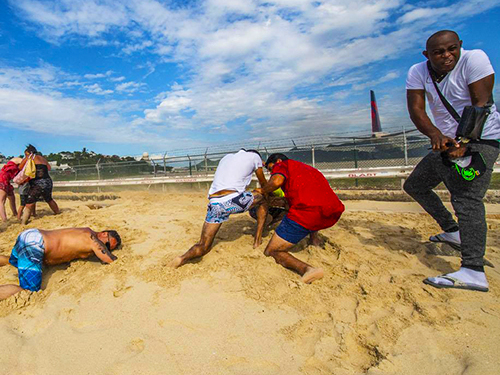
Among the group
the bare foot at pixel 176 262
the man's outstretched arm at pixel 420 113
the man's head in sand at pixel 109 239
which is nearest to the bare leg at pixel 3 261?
the man's head in sand at pixel 109 239

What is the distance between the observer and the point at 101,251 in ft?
12.0

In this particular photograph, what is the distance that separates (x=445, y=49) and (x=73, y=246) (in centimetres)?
421

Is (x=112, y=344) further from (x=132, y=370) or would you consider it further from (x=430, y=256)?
(x=430, y=256)

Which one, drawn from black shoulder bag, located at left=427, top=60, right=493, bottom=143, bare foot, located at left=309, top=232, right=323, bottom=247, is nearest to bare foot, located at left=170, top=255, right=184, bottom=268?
bare foot, located at left=309, top=232, right=323, bottom=247

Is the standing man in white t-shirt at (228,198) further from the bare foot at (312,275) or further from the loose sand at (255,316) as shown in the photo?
the bare foot at (312,275)

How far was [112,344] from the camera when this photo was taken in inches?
91.6

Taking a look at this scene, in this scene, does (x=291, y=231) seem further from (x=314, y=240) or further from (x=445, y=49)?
(x=445, y=49)

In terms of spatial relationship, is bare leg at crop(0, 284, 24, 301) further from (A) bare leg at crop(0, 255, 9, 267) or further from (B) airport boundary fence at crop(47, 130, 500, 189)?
(B) airport boundary fence at crop(47, 130, 500, 189)

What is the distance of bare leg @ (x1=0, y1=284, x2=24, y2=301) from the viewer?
117 inches

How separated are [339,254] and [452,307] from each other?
136cm

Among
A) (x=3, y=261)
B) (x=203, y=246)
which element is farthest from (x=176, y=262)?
(x=3, y=261)

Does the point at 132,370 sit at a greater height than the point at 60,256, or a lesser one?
lesser

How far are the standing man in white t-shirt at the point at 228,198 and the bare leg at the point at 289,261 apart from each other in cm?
57

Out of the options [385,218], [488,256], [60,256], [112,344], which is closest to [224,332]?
[112,344]
